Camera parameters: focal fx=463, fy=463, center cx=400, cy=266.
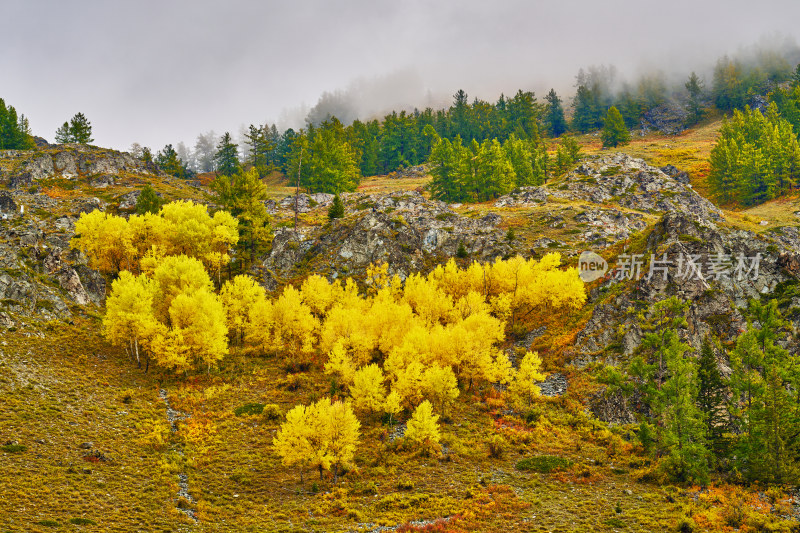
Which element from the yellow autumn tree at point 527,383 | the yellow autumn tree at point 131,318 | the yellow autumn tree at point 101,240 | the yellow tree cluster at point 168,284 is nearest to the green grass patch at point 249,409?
the yellow tree cluster at point 168,284

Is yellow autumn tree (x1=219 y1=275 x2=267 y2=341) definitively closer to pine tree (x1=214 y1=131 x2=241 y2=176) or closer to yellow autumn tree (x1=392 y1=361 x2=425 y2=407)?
yellow autumn tree (x1=392 y1=361 x2=425 y2=407)

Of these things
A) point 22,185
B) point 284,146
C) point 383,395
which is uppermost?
point 284,146

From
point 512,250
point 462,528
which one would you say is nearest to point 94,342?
point 462,528

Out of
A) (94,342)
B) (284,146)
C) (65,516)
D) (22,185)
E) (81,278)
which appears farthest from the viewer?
(284,146)

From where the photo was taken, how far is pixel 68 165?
117 metres

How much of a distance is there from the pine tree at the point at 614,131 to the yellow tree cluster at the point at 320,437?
149 meters

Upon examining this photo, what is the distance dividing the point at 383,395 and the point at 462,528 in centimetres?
2089

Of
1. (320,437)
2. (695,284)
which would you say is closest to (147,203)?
(320,437)

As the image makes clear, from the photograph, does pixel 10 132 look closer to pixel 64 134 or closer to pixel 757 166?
pixel 64 134

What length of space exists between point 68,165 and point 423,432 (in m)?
120

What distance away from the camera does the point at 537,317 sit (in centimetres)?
7306

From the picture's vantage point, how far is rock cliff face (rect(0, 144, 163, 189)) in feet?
351

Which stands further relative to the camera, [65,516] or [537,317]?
[537,317]

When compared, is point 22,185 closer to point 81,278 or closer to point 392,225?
point 81,278
